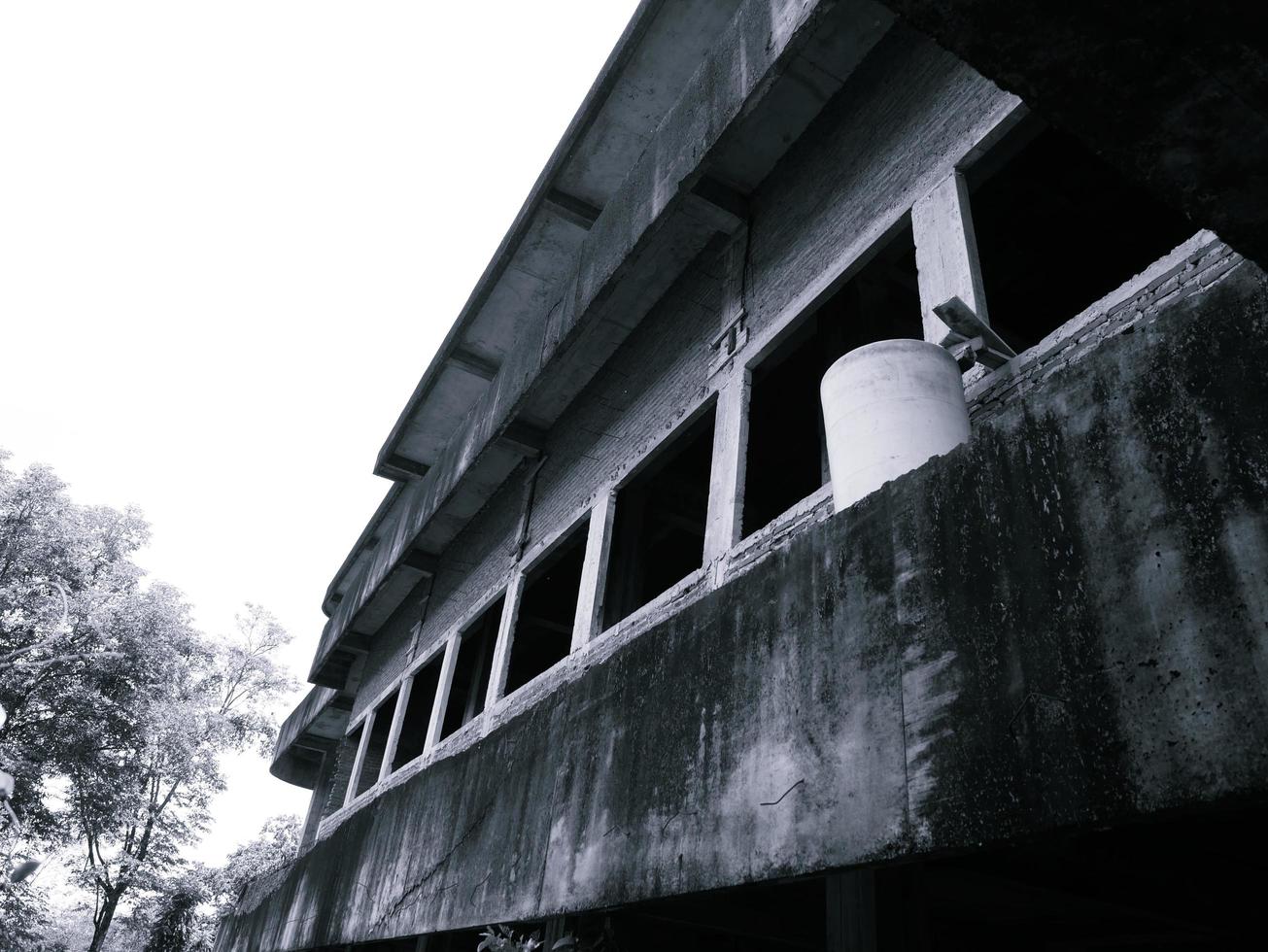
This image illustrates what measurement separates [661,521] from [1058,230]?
4.65 metres

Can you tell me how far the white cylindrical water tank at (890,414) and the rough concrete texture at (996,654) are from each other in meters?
0.40

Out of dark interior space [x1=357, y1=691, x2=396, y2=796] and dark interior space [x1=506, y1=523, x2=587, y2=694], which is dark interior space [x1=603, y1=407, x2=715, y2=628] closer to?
dark interior space [x1=506, y1=523, x2=587, y2=694]

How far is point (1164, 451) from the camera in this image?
87.4 inches

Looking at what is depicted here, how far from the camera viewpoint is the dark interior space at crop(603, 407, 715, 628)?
7.49 meters

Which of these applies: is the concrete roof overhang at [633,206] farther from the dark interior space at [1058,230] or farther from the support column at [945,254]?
the dark interior space at [1058,230]

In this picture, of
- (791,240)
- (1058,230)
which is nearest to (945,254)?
(791,240)

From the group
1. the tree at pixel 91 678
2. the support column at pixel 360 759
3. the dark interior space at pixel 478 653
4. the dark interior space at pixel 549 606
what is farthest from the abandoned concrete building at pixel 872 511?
the tree at pixel 91 678

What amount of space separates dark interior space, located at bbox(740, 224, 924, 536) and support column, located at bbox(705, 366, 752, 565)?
0.22 meters

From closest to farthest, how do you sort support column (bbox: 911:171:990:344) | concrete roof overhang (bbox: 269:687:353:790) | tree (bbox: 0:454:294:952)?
support column (bbox: 911:171:990:344)
concrete roof overhang (bbox: 269:687:353:790)
tree (bbox: 0:454:294:952)

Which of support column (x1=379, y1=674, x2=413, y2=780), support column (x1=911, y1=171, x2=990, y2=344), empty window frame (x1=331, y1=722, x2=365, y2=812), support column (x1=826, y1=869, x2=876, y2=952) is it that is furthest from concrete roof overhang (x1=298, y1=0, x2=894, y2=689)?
support column (x1=826, y1=869, x2=876, y2=952)

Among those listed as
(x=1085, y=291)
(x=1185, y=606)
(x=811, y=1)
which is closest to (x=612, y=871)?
(x=1185, y=606)

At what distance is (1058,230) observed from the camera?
6543 millimetres

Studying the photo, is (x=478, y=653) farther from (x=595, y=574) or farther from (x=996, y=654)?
(x=996, y=654)

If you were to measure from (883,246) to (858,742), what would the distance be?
344 centimetres
